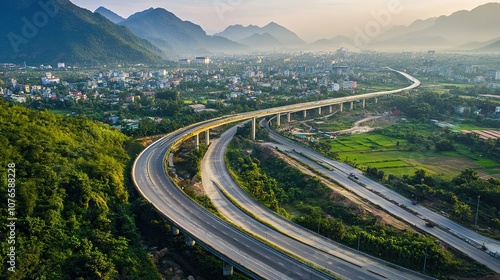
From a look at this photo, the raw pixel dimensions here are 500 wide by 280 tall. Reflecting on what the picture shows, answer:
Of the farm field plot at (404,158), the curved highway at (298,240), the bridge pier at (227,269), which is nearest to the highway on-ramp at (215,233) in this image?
the bridge pier at (227,269)

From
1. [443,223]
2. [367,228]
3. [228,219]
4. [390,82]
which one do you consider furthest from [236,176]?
[390,82]

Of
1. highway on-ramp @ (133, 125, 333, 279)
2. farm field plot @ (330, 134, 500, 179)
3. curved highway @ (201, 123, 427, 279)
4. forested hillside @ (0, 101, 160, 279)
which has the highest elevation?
forested hillside @ (0, 101, 160, 279)

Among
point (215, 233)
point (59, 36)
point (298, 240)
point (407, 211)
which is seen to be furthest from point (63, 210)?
point (59, 36)

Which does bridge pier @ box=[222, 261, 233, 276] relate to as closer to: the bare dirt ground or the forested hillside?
the forested hillside

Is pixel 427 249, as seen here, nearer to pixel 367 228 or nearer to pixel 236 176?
pixel 367 228

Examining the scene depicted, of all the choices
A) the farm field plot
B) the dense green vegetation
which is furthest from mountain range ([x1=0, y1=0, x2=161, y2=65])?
the farm field plot

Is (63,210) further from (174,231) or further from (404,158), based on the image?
(404,158)
